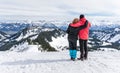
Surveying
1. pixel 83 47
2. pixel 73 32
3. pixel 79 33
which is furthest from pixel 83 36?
pixel 83 47

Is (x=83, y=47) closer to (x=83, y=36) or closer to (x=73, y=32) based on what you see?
(x=83, y=36)

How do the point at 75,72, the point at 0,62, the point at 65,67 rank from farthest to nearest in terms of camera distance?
the point at 0,62
the point at 65,67
the point at 75,72

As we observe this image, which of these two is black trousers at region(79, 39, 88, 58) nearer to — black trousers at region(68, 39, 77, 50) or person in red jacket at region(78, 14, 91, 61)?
person in red jacket at region(78, 14, 91, 61)

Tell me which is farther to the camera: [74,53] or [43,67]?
[74,53]

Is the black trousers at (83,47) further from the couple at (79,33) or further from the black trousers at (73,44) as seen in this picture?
the black trousers at (73,44)

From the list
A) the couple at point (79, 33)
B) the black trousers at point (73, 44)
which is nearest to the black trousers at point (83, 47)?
the couple at point (79, 33)

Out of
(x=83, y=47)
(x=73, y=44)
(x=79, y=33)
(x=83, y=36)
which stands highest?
(x=79, y=33)

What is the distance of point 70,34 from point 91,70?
422cm

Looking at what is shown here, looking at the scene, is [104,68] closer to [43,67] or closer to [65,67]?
[65,67]

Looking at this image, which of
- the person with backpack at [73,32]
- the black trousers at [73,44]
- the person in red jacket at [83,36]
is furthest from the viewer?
the black trousers at [73,44]

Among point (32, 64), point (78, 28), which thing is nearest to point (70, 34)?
point (78, 28)

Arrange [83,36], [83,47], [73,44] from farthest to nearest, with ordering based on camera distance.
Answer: [83,47]
[73,44]
[83,36]

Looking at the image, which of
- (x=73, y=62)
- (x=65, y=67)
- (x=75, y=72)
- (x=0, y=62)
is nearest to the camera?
(x=75, y=72)

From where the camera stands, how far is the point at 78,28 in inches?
736
